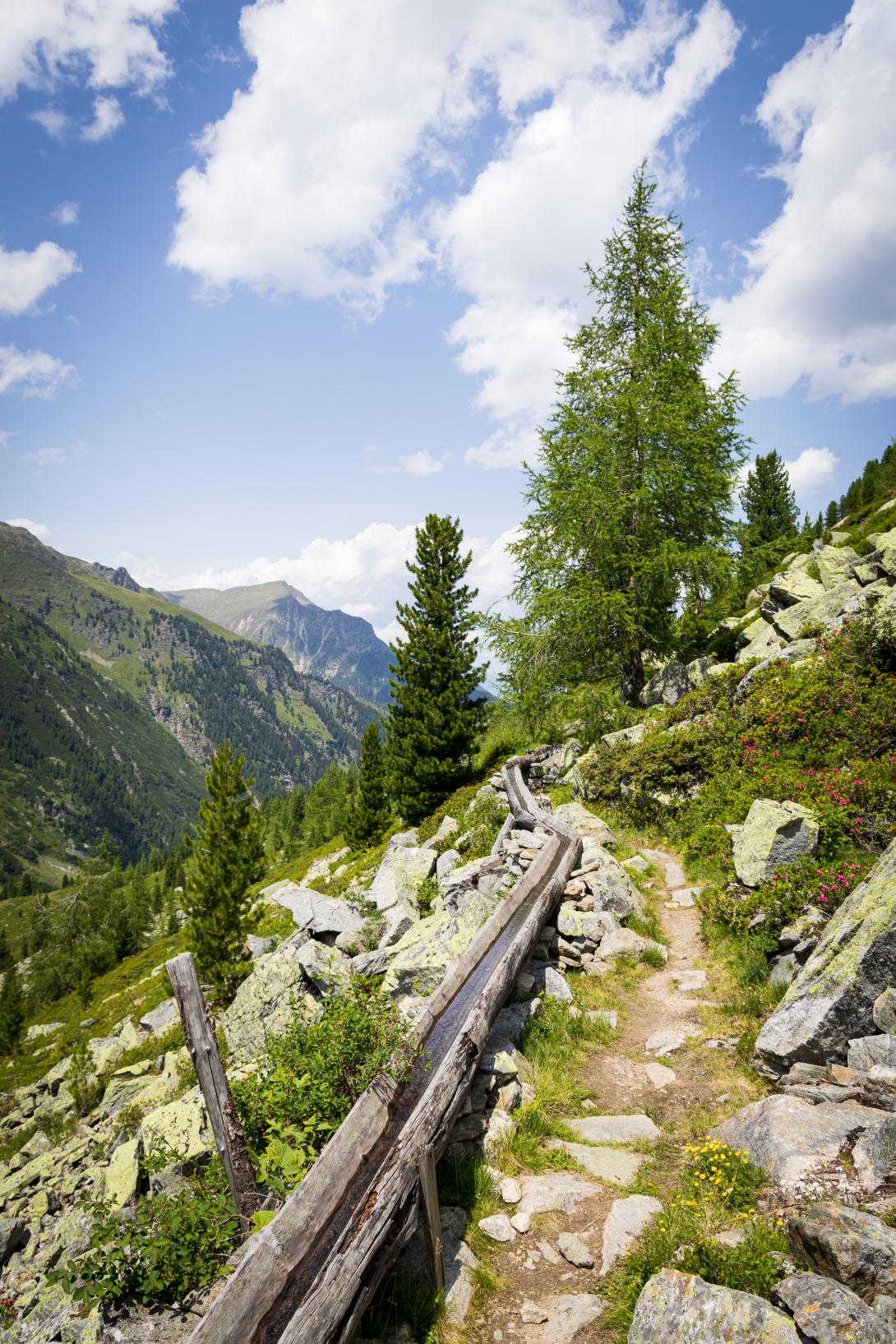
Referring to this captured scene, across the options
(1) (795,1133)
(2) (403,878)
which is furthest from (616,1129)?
(2) (403,878)

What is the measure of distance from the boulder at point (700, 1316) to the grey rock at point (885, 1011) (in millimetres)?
3245

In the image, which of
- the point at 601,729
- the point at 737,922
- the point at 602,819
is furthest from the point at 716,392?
the point at 737,922

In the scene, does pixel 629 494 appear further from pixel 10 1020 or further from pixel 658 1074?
pixel 10 1020

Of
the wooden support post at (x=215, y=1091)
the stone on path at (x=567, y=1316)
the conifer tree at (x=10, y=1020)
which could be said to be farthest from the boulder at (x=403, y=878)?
the conifer tree at (x=10, y=1020)

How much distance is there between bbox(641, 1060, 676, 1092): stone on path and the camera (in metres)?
7.43

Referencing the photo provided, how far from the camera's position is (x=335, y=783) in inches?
4641

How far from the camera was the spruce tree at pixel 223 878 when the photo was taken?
29.5m

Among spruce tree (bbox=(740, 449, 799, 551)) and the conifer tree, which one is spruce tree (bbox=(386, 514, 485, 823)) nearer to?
spruce tree (bbox=(740, 449, 799, 551))

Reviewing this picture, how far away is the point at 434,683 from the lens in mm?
28609

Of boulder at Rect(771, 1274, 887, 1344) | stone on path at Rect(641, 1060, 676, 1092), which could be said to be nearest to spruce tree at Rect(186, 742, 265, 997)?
stone on path at Rect(641, 1060, 676, 1092)

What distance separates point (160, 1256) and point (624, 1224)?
4358mm

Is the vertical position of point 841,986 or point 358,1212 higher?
point 841,986

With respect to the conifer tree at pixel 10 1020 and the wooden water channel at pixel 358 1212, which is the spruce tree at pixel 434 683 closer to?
the wooden water channel at pixel 358 1212

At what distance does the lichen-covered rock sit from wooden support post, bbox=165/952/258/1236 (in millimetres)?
6809
